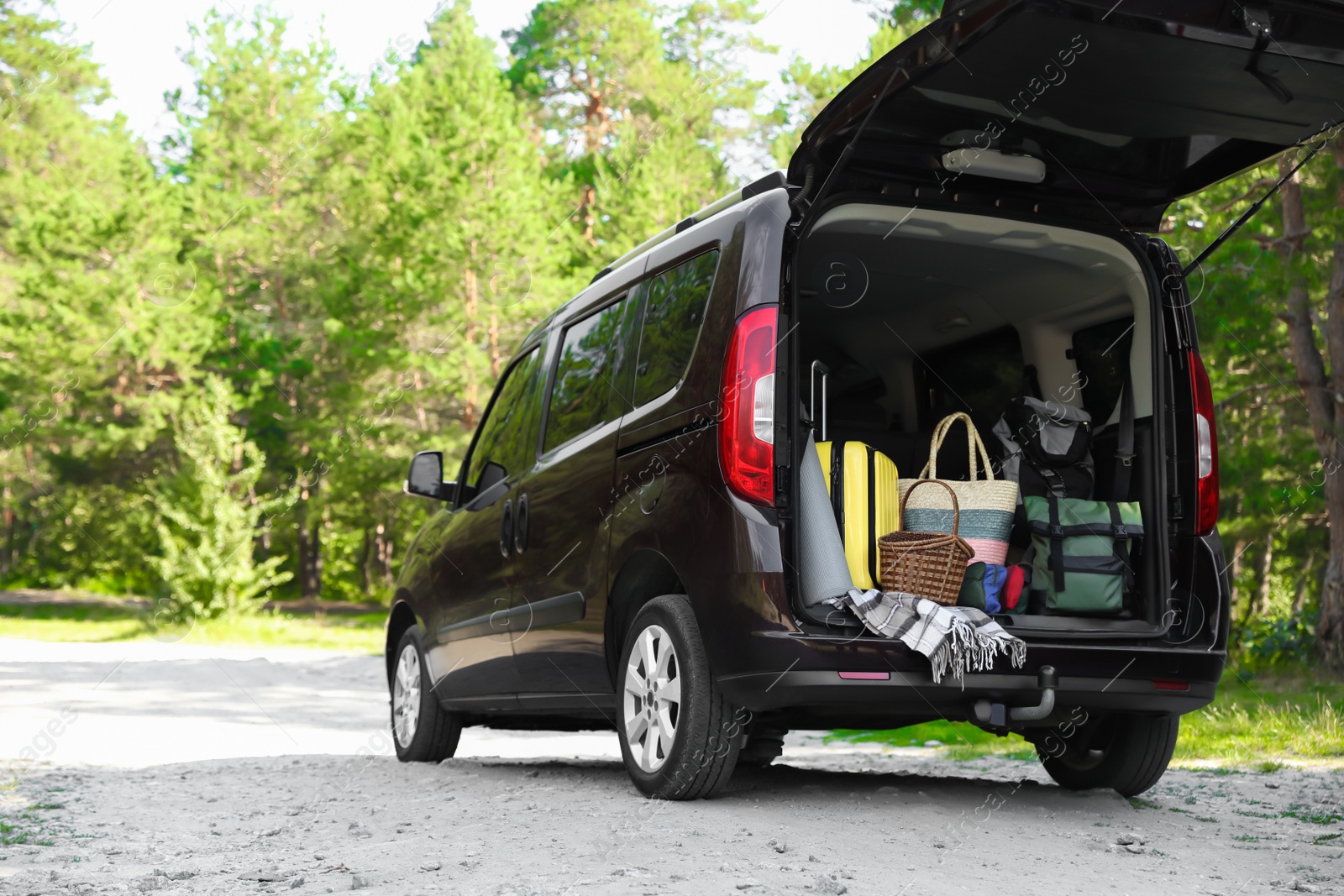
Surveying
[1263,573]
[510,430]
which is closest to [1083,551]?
[510,430]

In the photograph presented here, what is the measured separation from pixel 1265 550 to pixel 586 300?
1647 cm

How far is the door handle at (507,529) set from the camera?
595 centimetres

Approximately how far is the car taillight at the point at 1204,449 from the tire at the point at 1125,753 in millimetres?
782

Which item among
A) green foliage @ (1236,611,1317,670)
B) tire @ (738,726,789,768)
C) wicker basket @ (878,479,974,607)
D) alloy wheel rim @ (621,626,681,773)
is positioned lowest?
green foliage @ (1236,611,1317,670)

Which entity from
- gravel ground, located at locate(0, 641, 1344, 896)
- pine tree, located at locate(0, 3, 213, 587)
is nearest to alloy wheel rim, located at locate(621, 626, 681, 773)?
gravel ground, located at locate(0, 641, 1344, 896)

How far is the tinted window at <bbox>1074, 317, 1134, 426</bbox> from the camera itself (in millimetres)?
5301

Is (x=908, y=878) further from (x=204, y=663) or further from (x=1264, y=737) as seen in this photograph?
(x=204, y=663)

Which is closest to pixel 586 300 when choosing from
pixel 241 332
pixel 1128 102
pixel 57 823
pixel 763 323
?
pixel 763 323

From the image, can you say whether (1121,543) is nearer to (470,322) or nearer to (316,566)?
(470,322)

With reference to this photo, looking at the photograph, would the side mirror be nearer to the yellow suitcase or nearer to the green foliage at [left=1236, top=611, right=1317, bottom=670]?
the yellow suitcase

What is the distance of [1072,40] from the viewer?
12.5 ft

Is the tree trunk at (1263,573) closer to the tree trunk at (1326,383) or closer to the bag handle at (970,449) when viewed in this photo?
the tree trunk at (1326,383)

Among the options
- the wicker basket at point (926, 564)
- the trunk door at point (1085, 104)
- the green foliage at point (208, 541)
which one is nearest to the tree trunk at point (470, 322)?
the green foliage at point (208, 541)

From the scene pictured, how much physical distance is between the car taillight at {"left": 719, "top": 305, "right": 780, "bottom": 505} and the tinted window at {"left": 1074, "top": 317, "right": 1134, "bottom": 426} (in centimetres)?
178
